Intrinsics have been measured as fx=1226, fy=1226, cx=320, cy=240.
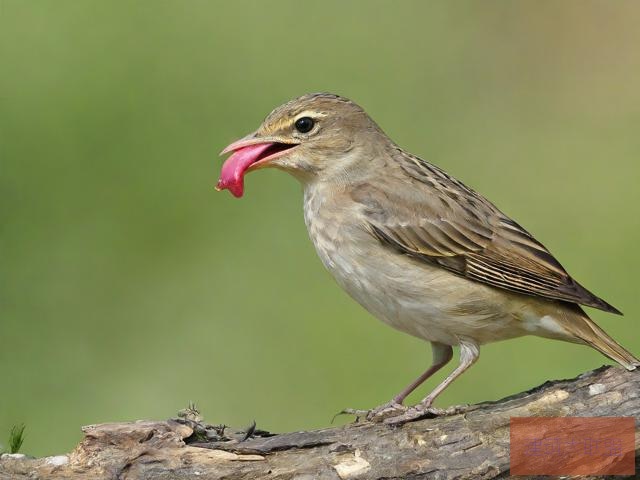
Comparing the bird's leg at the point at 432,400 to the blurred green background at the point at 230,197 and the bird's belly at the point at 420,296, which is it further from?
the blurred green background at the point at 230,197

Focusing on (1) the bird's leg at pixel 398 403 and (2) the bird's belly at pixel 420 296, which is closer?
(1) the bird's leg at pixel 398 403

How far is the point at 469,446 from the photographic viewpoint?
633 cm

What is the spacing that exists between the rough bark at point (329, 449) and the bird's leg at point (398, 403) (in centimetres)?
14

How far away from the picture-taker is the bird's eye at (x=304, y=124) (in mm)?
7574

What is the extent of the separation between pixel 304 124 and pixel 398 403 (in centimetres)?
181

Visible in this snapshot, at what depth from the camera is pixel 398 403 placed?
7.19m

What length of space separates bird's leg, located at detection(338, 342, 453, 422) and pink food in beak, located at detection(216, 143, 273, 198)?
59.3 inches

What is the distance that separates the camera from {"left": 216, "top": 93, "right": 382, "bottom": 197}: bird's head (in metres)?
7.48

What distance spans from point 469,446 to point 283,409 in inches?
176

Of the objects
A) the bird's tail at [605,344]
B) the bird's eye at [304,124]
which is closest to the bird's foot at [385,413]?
the bird's tail at [605,344]

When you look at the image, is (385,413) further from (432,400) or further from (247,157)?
(247,157)

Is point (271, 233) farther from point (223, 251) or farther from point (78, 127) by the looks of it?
point (78, 127)

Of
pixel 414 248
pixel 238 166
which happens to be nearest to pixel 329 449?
pixel 414 248

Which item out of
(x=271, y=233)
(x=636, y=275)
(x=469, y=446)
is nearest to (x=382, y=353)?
(x=271, y=233)
